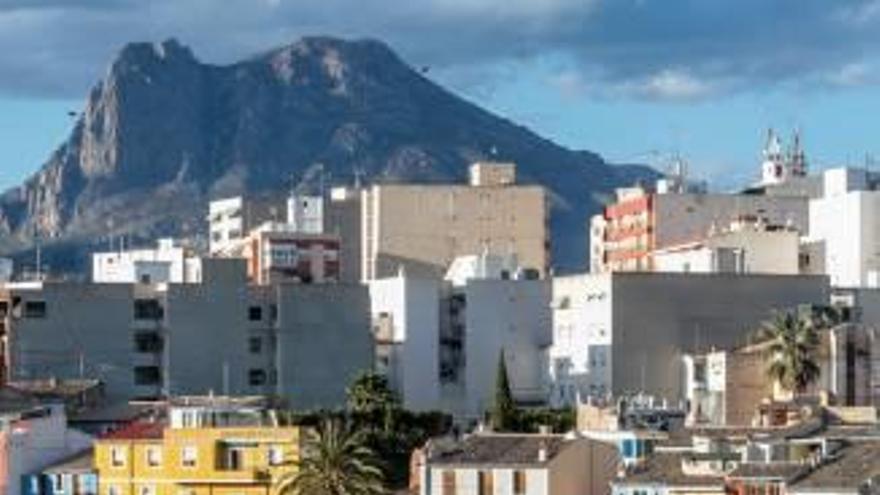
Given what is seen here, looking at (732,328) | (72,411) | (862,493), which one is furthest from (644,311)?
(862,493)

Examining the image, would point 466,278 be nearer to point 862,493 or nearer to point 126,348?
point 126,348

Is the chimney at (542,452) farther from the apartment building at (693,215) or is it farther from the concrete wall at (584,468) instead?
the apartment building at (693,215)

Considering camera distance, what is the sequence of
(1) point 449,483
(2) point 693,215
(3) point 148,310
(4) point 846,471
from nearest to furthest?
(4) point 846,471 < (1) point 449,483 < (3) point 148,310 < (2) point 693,215

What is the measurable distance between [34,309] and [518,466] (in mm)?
57498

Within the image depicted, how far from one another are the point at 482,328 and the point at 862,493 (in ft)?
252

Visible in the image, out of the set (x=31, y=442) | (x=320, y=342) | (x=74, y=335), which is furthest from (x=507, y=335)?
(x=31, y=442)

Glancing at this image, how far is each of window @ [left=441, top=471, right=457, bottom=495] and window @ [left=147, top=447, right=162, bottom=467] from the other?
1478cm

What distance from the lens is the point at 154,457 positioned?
116m

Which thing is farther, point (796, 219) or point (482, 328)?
point (796, 219)

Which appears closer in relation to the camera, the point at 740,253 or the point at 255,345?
the point at 255,345

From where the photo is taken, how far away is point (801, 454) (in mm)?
98125

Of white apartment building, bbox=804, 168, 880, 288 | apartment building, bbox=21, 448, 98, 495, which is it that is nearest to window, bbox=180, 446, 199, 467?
apartment building, bbox=21, 448, 98, 495

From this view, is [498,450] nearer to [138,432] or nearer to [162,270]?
[138,432]

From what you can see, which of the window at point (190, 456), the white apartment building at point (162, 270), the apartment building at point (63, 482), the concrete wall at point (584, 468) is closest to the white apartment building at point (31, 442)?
the apartment building at point (63, 482)
